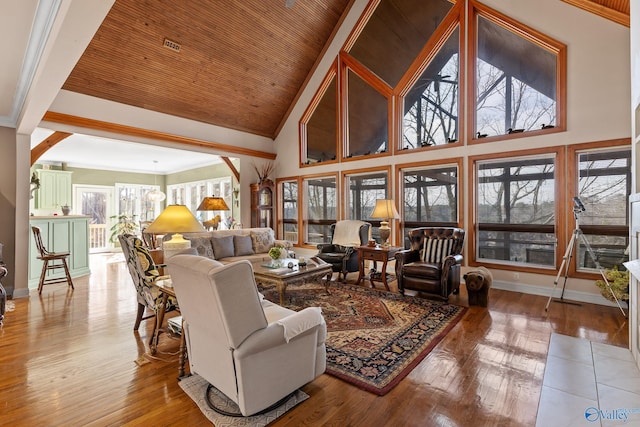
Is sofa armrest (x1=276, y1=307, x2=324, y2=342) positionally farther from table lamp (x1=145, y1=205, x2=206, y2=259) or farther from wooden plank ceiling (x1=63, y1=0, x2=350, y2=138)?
wooden plank ceiling (x1=63, y1=0, x2=350, y2=138)

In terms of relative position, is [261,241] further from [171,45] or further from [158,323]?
[171,45]

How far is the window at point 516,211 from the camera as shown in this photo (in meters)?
4.53

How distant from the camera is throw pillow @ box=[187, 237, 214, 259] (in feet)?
16.3

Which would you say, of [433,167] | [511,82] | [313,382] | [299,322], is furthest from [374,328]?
[511,82]

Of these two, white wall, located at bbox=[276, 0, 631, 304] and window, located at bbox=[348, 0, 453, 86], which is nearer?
white wall, located at bbox=[276, 0, 631, 304]

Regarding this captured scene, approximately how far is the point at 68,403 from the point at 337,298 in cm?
298

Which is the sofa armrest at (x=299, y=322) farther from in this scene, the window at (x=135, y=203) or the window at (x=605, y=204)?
the window at (x=135, y=203)

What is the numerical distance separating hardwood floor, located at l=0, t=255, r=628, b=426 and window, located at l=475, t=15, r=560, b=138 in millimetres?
2821

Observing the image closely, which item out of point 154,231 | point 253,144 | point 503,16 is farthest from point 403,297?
point 253,144

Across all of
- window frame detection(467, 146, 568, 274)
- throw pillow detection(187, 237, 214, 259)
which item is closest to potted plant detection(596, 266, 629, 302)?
window frame detection(467, 146, 568, 274)

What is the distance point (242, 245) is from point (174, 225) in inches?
101

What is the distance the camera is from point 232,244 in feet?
17.7

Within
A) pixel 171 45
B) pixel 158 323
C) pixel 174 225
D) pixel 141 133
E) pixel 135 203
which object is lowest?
pixel 158 323

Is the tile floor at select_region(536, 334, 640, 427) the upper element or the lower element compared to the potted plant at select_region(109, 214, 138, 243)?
lower
